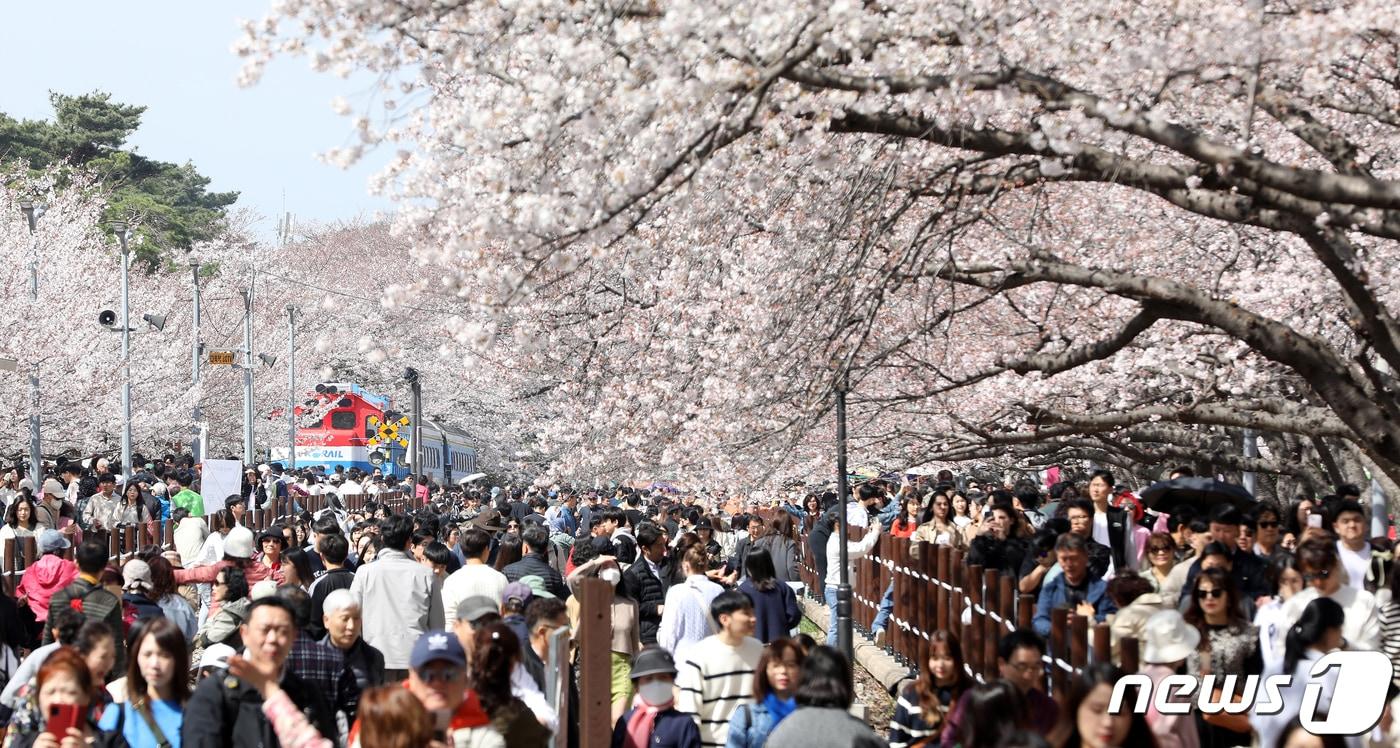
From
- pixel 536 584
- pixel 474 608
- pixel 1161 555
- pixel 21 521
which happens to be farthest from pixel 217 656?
pixel 21 521

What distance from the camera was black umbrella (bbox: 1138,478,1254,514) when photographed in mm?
14617

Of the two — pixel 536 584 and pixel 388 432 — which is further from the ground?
pixel 388 432

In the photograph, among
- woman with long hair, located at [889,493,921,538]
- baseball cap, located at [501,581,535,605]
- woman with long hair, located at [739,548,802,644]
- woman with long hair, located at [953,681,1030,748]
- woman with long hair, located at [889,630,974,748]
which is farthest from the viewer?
woman with long hair, located at [889,493,921,538]

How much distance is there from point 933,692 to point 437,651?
95.6 inches

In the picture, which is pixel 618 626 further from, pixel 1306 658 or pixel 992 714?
pixel 992 714

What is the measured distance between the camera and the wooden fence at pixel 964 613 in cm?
845

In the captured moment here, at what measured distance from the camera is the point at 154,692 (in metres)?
6.47

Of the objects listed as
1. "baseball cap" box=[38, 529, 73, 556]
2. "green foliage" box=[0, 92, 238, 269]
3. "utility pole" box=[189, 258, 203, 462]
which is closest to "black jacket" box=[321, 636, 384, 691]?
"baseball cap" box=[38, 529, 73, 556]

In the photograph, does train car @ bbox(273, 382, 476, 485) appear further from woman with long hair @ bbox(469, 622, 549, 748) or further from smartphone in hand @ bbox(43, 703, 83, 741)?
smartphone in hand @ bbox(43, 703, 83, 741)

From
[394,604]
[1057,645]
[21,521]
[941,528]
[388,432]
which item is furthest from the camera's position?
[388,432]

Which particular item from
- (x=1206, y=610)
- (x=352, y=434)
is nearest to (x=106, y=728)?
(x=1206, y=610)

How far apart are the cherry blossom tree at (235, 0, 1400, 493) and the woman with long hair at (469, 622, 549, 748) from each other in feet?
6.69

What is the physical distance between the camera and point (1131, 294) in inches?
429

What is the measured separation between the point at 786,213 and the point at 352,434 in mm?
40776
